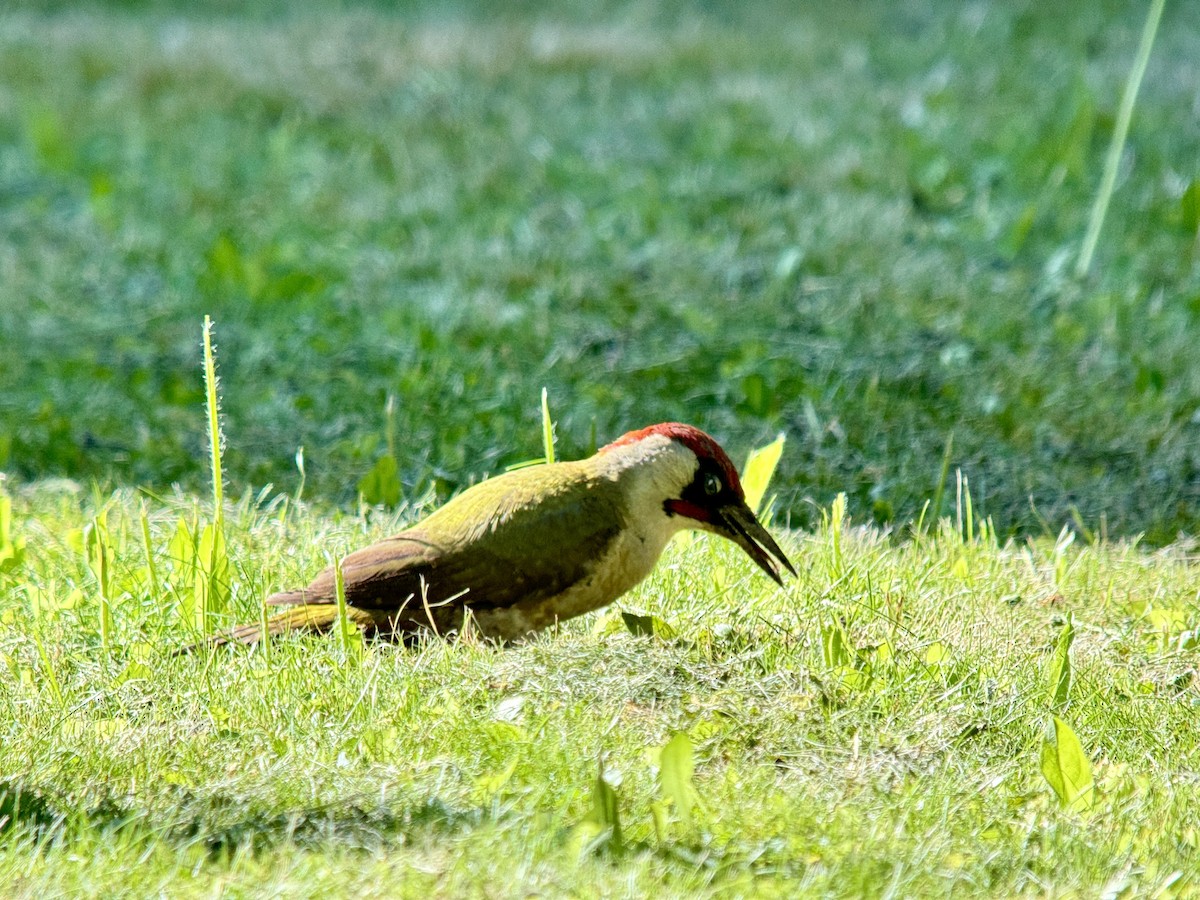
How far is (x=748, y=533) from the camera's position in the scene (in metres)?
4.25

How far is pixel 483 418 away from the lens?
5988 millimetres

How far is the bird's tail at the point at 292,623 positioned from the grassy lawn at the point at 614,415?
9cm

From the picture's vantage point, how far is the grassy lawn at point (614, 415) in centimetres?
328

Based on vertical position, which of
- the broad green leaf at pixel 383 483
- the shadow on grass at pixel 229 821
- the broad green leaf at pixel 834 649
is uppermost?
the broad green leaf at pixel 834 649

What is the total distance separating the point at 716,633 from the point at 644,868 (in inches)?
43.0

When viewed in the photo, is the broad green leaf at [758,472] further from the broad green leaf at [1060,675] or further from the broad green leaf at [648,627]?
the broad green leaf at [1060,675]

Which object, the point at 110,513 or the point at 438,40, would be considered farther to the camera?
the point at 438,40

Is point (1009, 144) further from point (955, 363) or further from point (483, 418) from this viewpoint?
point (483, 418)

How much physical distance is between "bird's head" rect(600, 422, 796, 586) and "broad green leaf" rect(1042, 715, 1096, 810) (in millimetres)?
944

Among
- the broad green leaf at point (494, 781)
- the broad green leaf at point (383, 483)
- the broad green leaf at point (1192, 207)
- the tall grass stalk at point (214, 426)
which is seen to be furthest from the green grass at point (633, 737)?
the broad green leaf at point (1192, 207)

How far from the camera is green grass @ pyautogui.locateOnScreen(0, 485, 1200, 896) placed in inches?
122

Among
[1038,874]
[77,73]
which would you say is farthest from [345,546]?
[77,73]

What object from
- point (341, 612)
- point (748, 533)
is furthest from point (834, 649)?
point (341, 612)

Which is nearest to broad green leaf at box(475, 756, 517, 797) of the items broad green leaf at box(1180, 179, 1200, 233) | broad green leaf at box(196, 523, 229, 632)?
broad green leaf at box(196, 523, 229, 632)
